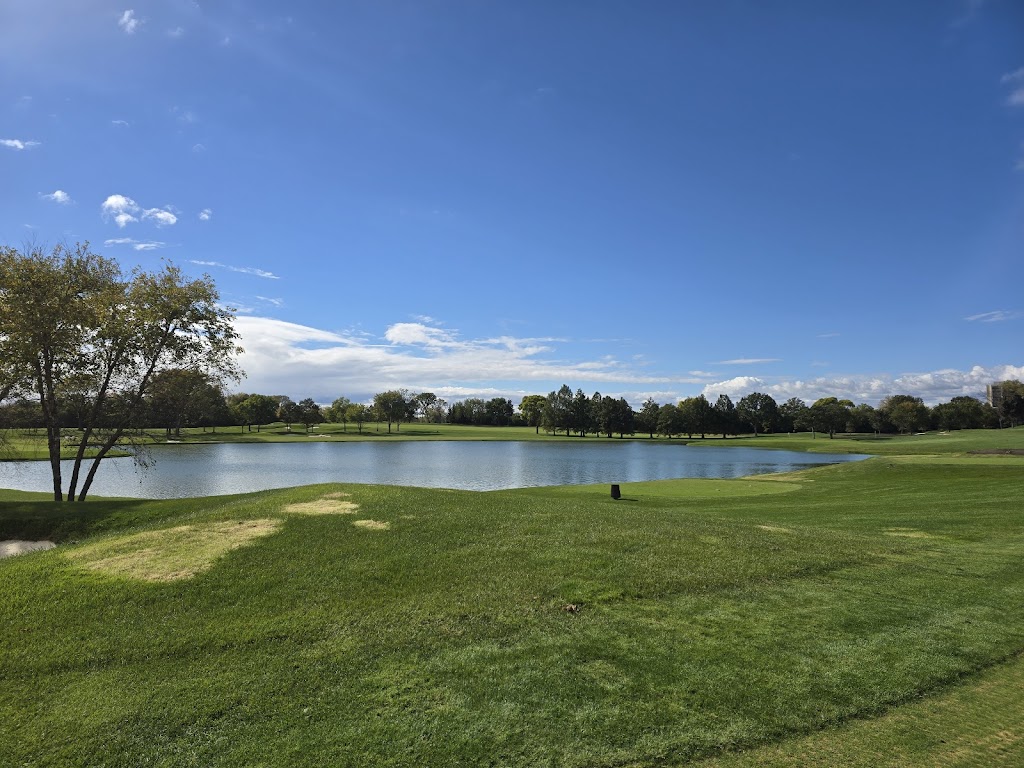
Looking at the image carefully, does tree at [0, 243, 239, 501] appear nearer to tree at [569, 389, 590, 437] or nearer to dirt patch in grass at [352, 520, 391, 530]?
dirt patch in grass at [352, 520, 391, 530]

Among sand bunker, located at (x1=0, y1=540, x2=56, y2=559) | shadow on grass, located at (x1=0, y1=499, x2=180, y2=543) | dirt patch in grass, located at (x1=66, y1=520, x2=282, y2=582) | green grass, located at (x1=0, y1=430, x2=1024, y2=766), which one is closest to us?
green grass, located at (x1=0, y1=430, x2=1024, y2=766)

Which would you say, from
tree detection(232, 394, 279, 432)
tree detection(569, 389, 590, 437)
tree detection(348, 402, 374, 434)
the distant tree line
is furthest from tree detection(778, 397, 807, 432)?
tree detection(232, 394, 279, 432)

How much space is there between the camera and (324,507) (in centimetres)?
1502

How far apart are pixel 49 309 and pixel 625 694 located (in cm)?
2725

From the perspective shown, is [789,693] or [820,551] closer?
[789,693]

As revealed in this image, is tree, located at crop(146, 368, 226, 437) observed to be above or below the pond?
above

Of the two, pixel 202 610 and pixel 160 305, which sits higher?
pixel 160 305

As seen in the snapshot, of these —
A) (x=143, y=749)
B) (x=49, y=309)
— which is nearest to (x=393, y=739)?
(x=143, y=749)

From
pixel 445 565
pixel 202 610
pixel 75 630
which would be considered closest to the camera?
pixel 75 630

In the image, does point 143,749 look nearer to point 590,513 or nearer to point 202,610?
point 202,610

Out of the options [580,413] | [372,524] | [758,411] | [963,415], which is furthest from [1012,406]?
[372,524]

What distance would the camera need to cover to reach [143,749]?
18.7 feet

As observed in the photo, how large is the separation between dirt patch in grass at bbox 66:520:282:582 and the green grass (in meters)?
0.14

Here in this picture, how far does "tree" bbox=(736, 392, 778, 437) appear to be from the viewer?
531ft
